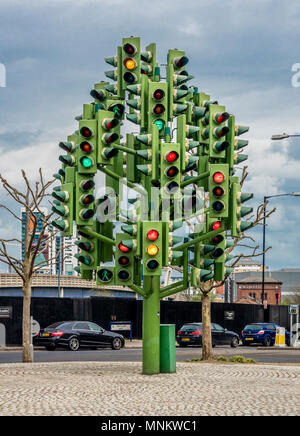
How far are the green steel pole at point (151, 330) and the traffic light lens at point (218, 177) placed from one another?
248cm

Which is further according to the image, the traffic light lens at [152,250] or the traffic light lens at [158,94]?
the traffic light lens at [158,94]

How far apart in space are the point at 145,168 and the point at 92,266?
2.52 m

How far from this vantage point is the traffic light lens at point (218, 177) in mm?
13764

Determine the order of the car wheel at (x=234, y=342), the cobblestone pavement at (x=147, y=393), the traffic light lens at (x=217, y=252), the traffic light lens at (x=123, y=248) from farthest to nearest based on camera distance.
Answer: the car wheel at (x=234, y=342) → the traffic light lens at (x=217, y=252) → the traffic light lens at (x=123, y=248) → the cobblestone pavement at (x=147, y=393)

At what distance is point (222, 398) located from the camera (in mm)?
10812

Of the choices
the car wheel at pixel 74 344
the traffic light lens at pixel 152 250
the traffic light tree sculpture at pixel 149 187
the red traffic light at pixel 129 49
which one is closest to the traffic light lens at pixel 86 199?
the traffic light tree sculpture at pixel 149 187

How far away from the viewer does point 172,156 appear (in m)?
13.4

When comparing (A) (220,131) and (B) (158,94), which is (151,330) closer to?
(A) (220,131)

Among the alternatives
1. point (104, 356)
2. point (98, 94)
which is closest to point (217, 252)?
point (98, 94)

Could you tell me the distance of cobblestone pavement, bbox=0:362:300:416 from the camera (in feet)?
31.3

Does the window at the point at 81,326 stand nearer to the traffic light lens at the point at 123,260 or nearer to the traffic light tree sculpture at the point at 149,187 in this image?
the traffic light tree sculpture at the point at 149,187

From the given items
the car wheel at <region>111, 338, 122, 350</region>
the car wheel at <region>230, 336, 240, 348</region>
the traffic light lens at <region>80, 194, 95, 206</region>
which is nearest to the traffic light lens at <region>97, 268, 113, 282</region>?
the traffic light lens at <region>80, 194, 95, 206</region>
